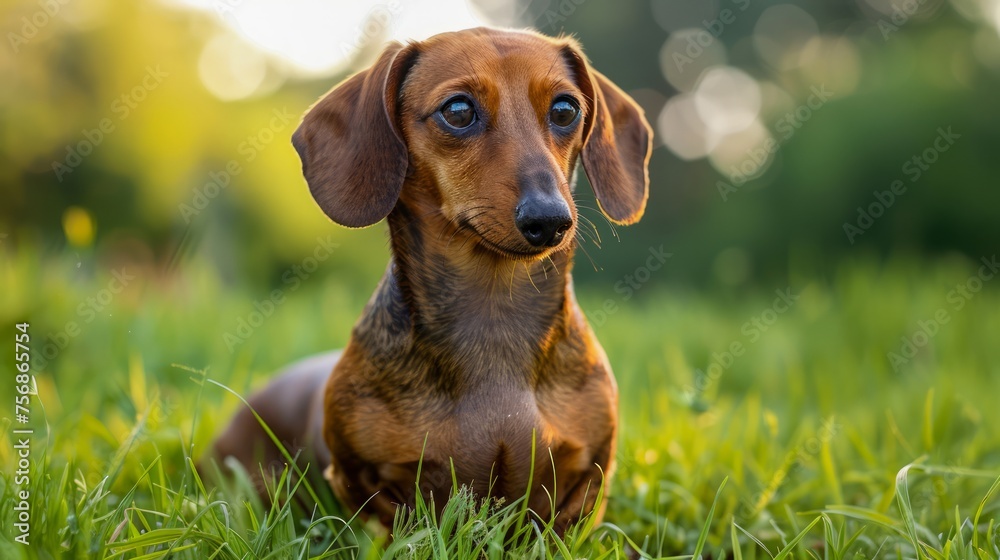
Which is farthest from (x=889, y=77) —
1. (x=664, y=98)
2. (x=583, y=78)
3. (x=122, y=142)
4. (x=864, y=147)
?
(x=122, y=142)

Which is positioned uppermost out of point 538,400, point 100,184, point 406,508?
point 538,400

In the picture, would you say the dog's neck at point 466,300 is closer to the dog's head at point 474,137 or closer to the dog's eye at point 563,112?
the dog's head at point 474,137

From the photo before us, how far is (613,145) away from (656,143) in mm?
8077

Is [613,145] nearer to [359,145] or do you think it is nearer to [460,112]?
[460,112]

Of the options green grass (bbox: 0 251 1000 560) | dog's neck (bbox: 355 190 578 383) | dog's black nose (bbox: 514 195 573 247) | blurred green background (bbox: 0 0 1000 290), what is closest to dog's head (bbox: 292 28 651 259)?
dog's black nose (bbox: 514 195 573 247)

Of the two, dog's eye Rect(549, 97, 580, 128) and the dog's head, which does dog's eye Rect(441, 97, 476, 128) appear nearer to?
the dog's head

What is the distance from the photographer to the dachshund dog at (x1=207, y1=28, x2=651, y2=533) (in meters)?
2.31

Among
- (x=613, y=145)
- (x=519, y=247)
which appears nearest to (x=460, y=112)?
(x=519, y=247)

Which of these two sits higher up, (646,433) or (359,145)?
(359,145)

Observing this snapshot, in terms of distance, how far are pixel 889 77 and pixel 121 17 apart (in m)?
8.99

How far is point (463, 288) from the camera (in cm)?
251

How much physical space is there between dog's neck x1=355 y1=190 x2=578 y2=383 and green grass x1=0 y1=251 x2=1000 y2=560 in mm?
422

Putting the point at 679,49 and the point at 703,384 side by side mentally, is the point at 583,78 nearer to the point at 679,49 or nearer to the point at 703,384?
the point at 703,384

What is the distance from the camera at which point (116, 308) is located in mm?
5410
